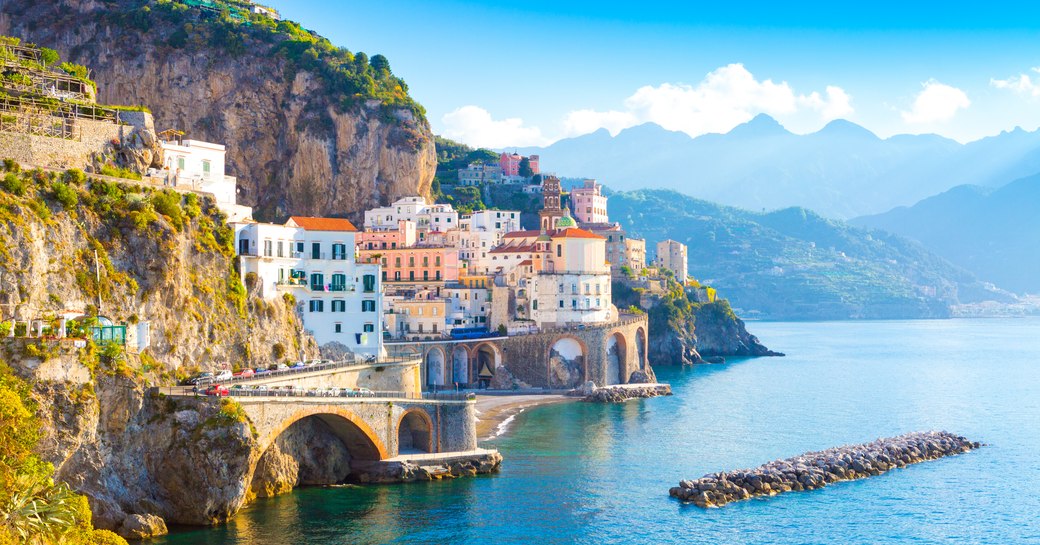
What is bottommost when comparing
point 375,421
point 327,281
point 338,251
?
point 375,421

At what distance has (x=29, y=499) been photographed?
39156 millimetres

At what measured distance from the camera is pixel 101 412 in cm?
5269

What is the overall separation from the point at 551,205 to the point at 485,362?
55954 mm

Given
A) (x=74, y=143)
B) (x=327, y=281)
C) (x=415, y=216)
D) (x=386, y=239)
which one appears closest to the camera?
(x=74, y=143)

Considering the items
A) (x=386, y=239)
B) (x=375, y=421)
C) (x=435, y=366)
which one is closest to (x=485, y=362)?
(x=435, y=366)

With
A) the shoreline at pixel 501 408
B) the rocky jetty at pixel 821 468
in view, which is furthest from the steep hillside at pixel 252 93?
the rocky jetty at pixel 821 468

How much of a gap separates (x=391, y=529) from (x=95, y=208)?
76.9 ft

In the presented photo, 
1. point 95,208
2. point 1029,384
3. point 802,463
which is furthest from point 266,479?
point 1029,384

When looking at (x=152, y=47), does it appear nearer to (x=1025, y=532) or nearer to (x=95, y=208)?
(x=95, y=208)

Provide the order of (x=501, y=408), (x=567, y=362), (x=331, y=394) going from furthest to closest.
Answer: (x=567, y=362), (x=501, y=408), (x=331, y=394)

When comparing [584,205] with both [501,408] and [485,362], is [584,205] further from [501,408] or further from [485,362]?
[501,408]

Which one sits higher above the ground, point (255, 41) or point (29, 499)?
point (255, 41)

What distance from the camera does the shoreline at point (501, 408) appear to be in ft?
292

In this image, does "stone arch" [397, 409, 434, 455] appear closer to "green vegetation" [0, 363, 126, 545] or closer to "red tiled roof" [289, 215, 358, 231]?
"red tiled roof" [289, 215, 358, 231]
